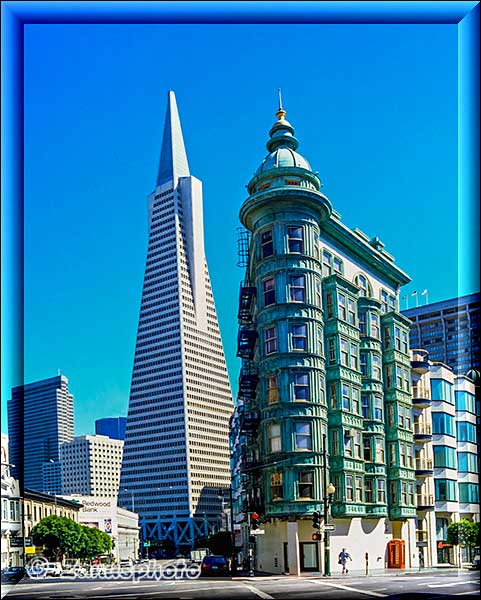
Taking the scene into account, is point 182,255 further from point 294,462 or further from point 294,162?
point 294,462

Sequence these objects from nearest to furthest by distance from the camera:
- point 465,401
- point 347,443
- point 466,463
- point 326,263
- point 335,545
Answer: point 335,545 → point 347,443 → point 326,263 → point 466,463 → point 465,401

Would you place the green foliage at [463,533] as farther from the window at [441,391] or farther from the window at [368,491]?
the window at [368,491]

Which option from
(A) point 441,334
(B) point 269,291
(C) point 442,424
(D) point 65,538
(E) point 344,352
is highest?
(A) point 441,334

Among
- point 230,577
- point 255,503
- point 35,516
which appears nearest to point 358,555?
point 255,503

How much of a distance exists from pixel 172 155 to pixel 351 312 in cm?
1472

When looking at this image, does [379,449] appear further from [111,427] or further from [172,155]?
[111,427]

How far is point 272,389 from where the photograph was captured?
34.8 metres

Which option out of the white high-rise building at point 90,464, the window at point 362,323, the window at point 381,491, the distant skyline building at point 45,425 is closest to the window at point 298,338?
the window at point 362,323

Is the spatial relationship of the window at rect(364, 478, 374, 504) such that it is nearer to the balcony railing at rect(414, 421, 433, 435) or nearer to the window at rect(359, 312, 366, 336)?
the balcony railing at rect(414, 421, 433, 435)

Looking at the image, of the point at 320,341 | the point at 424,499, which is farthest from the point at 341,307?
the point at 424,499

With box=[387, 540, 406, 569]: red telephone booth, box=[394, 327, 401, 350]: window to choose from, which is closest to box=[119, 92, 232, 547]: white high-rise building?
box=[394, 327, 401, 350]: window

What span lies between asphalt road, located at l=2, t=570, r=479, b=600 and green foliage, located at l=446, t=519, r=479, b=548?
46.6 feet

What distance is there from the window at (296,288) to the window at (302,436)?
515cm

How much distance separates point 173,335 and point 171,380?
19.9 feet
